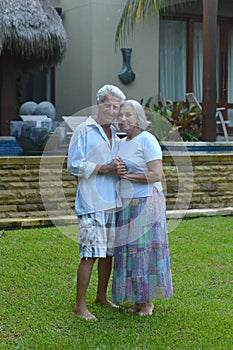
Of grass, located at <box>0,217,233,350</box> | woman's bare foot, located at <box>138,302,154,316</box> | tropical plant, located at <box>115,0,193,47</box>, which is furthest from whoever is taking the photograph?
tropical plant, located at <box>115,0,193,47</box>

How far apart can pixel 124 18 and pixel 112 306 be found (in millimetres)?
7975

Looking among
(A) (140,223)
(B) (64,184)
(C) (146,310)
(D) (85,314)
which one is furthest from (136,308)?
(B) (64,184)

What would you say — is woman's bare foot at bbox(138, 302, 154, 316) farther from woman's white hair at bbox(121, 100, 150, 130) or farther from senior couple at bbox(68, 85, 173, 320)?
woman's white hair at bbox(121, 100, 150, 130)

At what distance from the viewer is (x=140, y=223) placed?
4988 mm

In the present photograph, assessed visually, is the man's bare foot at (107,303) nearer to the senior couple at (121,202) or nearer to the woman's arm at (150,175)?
the senior couple at (121,202)

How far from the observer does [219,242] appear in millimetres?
7586

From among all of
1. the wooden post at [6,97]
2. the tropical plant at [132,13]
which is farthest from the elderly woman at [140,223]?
the wooden post at [6,97]

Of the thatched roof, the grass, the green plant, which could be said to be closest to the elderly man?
the grass

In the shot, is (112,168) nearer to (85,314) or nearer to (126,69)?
(85,314)

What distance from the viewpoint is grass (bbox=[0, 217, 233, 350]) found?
4586 millimetres

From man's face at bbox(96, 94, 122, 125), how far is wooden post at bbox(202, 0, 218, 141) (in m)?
5.65

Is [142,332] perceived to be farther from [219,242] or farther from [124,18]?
[124,18]

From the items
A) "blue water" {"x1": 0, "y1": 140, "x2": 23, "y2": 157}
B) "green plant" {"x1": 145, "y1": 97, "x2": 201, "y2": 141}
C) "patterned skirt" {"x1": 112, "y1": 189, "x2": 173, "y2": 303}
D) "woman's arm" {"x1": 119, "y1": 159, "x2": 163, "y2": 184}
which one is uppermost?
"green plant" {"x1": 145, "y1": 97, "x2": 201, "y2": 141}

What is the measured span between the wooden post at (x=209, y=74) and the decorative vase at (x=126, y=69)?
3.25 m
